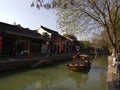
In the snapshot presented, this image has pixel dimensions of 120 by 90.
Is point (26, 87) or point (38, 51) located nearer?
point (26, 87)

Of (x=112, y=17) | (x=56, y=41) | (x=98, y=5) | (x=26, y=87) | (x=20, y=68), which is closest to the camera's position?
(x=26, y=87)

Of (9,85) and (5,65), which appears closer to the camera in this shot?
(9,85)

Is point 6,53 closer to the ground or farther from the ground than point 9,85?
farther from the ground

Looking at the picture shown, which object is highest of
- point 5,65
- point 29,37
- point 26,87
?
point 29,37

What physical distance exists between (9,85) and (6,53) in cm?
1406

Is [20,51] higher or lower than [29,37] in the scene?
lower

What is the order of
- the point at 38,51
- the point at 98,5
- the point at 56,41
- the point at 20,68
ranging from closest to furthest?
the point at 98,5, the point at 20,68, the point at 38,51, the point at 56,41

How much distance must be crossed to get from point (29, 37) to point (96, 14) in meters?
17.6

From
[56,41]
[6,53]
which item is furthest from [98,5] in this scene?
[56,41]

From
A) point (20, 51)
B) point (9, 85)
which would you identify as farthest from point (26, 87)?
point (20, 51)

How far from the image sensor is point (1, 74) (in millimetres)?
20094

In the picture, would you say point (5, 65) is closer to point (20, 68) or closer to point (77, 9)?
point (20, 68)

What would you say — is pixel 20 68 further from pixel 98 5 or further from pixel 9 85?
pixel 98 5

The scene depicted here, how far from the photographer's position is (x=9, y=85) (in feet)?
54.1
